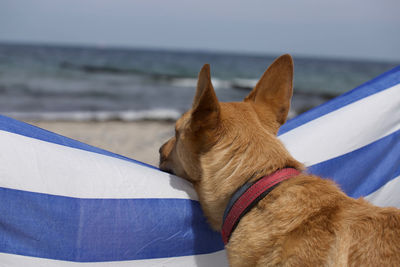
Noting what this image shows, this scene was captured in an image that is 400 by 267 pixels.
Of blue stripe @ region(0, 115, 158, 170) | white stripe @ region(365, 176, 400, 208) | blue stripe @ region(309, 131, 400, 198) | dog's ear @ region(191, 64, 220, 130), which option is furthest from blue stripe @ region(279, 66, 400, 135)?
blue stripe @ region(0, 115, 158, 170)

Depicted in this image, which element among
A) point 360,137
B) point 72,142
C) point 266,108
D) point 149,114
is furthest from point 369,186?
point 149,114

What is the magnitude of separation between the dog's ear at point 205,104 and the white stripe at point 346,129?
129 cm

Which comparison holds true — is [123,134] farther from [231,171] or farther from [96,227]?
[231,171]

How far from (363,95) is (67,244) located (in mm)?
3026

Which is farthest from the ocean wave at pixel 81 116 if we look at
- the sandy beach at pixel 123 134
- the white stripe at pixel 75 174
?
the white stripe at pixel 75 174

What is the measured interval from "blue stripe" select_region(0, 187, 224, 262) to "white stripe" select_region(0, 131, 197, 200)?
48 mm

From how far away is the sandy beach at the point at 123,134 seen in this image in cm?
861

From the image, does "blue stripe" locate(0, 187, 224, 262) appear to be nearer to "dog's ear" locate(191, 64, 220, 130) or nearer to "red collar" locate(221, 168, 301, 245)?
"red collar" locate(221, 168, 301, 245)

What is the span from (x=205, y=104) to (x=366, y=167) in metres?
2.14

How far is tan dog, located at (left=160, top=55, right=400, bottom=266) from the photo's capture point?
193 centimetres

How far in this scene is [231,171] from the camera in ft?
7.24

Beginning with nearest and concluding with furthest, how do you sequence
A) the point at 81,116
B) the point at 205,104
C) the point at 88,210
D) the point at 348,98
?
the point at 205,104 < the point at 88,210 < the point at 348,98 < the point at 81,116

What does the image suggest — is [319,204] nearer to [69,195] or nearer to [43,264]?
[69,195]

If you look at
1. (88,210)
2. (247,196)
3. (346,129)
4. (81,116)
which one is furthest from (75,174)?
(81,116)
